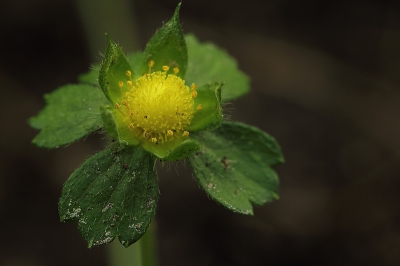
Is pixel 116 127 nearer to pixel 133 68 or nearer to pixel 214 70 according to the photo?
pixel 133 68

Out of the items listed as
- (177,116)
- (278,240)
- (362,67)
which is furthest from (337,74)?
(177,116)

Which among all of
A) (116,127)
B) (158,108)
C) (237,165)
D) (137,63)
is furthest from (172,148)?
(137,63)

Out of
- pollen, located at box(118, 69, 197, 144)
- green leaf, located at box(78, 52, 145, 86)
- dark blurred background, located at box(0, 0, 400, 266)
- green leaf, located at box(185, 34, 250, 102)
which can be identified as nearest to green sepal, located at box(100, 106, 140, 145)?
pollen, located at box(118, 69, 197, 144)

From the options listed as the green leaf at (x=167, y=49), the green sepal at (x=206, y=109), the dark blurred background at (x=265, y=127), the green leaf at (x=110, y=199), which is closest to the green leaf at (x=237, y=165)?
the green sepal at (x=206, y=109)

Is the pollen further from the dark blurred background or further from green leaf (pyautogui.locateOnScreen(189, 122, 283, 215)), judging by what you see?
the dark blurred background

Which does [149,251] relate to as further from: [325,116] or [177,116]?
[325,116]
